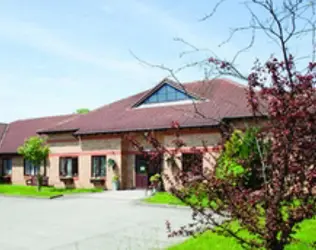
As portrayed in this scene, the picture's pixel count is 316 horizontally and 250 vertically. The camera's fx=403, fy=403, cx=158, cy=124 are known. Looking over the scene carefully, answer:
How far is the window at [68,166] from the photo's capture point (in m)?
29.1

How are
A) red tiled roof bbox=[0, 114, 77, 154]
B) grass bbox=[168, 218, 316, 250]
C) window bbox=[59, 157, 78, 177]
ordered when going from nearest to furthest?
grass bbox=[168, 218, 316, 250] → window bbox=[59, 157, 78, 177] → red tiled roof bbox=[0, 114, 77, 154]

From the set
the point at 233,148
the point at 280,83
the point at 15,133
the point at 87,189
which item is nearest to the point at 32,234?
the point at 233,148

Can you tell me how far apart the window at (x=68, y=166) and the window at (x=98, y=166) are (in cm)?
173

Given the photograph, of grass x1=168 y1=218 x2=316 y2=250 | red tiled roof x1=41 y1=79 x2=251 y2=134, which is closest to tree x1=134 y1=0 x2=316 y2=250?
grass x1=168 y1=218 x2=316 y2=250

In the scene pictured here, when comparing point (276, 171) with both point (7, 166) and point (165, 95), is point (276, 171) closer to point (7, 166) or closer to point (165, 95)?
point (165, 95)

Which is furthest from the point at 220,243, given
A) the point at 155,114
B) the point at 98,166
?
the point at 98,166

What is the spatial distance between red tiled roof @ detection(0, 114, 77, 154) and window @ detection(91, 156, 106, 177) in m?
7.44

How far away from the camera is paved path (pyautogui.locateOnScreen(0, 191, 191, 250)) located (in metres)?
10.3

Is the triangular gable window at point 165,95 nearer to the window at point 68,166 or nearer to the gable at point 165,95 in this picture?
the gable at point 165,95

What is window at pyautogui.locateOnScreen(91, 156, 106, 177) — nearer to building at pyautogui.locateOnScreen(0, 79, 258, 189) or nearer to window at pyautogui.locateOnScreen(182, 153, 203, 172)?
building at pyautogui.locateOnScreen(0, 79, 258, 189)

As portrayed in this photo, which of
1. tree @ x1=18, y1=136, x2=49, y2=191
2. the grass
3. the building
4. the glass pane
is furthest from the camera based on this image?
the glass pane

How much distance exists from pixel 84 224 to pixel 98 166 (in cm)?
1421

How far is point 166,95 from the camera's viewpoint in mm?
28219

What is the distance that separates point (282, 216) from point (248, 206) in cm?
39
